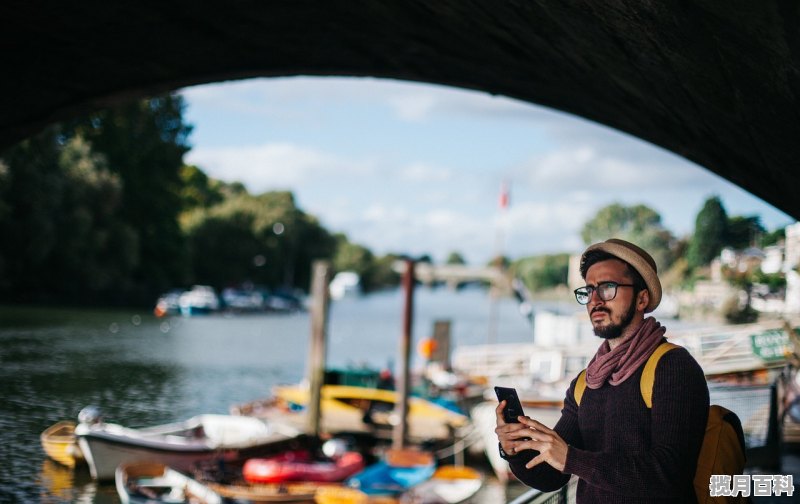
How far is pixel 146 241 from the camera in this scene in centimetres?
6150

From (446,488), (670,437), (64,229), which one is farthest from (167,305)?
(670,437)

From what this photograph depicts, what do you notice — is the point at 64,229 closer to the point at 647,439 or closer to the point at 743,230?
the point at 743,230

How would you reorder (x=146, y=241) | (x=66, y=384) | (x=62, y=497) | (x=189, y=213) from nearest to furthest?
1. (x=62, y=497)
2. (x=66, y=384)
3. (x=146, y=241)
4. (x=189, y=213)

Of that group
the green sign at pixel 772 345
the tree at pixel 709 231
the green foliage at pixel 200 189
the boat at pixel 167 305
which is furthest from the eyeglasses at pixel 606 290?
the green foliage at pixel 200 189

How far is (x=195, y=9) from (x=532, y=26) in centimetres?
164

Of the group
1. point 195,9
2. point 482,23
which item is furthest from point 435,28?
point 195,9

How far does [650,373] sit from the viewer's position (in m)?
2.35

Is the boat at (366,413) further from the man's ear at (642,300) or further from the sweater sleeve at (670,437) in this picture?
the sweater sleeve at (670,437)

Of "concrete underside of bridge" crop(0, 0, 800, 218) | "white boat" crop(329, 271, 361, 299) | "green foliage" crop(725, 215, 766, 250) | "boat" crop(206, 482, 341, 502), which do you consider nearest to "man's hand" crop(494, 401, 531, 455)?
"concrete underside of bridge" crop(0, 0, 800, 218)

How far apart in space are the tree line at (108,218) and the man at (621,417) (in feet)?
102

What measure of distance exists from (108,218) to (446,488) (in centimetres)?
4113

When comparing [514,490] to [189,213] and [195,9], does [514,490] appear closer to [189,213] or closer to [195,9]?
[195,9]

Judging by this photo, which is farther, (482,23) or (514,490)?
(514,490)

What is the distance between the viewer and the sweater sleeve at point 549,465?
2.53 meters
